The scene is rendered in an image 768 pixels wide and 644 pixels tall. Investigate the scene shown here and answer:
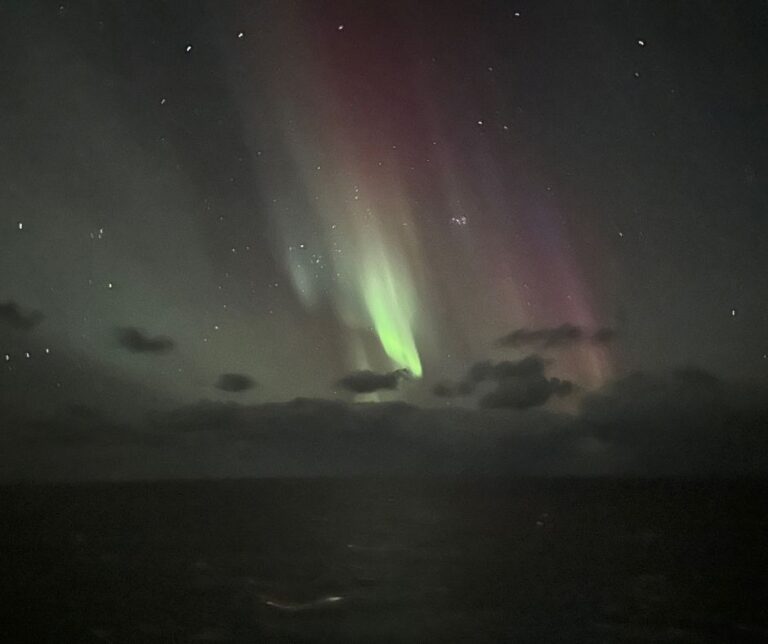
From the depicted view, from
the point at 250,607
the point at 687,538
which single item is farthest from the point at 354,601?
the point at 687,538

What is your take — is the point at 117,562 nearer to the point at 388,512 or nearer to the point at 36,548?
the point at 36,548

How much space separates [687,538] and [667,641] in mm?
15892

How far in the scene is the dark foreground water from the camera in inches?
281

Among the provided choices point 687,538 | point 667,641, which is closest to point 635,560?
point 687,538

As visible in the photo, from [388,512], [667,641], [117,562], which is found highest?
[388,512]

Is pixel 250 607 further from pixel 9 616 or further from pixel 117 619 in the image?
pixel 9 616

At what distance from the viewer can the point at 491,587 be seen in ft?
37.0

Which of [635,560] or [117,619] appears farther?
[635,560]

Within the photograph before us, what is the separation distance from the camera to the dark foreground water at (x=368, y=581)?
23.4 ft

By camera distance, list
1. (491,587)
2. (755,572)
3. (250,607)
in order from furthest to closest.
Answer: (755,572) < (491,587) < (250,607)

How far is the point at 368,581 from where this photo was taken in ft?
35.0

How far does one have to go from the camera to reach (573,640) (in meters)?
7.00

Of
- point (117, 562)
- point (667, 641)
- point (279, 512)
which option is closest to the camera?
point (667, 641)

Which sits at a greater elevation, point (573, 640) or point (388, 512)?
point (388, 512)
